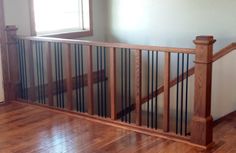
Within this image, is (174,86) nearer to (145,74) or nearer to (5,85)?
(145,74)

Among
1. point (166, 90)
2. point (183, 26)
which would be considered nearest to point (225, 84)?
point (166, 90)

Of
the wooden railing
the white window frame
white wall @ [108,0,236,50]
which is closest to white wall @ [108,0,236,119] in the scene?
white wall @ [108,0,236,50]

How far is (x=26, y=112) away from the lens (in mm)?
4047

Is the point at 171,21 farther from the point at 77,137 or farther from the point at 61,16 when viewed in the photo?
the point at 77,137

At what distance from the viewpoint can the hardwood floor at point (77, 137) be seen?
3010 millimetres

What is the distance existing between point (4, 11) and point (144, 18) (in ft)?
7.09

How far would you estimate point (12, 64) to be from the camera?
4367 mm

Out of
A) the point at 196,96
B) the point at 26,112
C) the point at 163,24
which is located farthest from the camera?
the point at 163,24

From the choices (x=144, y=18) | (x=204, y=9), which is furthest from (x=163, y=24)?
(x=204, y=9)

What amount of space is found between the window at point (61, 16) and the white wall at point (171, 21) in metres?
0.52

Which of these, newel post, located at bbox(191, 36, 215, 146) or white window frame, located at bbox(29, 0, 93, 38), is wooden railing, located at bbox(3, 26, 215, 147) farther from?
white window frame, located at bbox(29, 0, 93, 38)

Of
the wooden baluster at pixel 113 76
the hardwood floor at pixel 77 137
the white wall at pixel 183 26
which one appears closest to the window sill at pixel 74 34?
the white wall at pixel 183 26

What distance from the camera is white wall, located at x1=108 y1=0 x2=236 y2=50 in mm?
4617

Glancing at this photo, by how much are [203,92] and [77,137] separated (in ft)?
4.01
